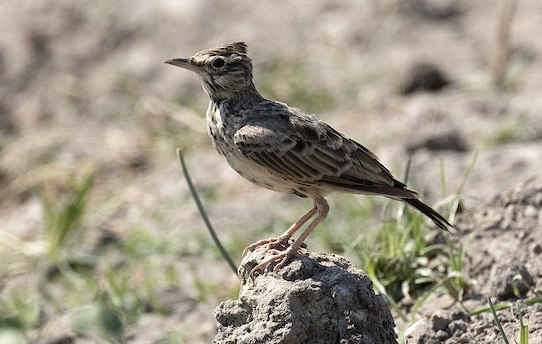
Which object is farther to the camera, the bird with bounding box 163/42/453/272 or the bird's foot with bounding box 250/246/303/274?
the bird with bounding box 163/42/453/272

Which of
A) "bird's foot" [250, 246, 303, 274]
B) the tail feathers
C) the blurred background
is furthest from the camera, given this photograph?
the blurred background

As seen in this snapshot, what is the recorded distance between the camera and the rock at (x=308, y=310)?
494cm

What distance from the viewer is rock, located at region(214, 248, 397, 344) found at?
4.94 meters

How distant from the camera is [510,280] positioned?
19.2ft

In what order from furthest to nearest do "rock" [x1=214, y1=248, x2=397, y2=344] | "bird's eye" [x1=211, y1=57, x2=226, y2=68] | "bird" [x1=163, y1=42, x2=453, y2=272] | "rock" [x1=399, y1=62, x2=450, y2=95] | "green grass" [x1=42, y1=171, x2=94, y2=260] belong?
"rock" [x1=399, y1=62, x2=450, y2=95], "green grass" [x1=42, y1=171, x2=94, y2=260], "bird's eye" [x1=211, y1=57, x2=226, y2=68], "bird" [x1=163, y1=42, x2=453, y2=272], "rock" [x1=214, y1=248, x2=397, y2=344]

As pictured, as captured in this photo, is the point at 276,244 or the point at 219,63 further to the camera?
the point at 219,63

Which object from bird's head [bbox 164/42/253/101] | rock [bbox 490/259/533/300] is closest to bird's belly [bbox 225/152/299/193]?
bird's head [bbox 164/42/253/101]

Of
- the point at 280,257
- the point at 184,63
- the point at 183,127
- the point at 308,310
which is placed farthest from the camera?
the point at 183,127

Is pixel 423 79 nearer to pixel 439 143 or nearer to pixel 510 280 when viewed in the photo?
pixel 439 143

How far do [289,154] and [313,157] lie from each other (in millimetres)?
133

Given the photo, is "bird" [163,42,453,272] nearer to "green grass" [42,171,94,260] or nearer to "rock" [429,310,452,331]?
"rock" [429,310,452,331]

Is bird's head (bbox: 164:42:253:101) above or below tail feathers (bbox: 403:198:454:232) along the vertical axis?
above

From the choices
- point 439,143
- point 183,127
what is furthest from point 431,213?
point 183,127

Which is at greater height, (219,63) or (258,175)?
(219,63)
